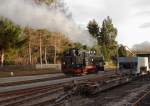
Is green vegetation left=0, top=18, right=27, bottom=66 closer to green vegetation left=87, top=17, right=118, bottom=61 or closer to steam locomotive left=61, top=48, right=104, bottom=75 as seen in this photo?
steam locomotive left=61, top=48, right=104, bottom=75

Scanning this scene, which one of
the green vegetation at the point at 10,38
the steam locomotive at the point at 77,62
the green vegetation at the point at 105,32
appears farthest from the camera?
the green vegetation at the point at 105,32

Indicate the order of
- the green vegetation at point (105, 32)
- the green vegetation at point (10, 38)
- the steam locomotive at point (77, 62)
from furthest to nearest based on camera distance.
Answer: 1. the green vegetation at point (105, 32)
2. the green vegetation at point (10, 38)
3. the steam locomotive at point (77, 62)

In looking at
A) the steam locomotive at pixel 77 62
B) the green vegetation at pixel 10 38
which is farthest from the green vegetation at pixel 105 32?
the steam locomotive at pixel 77 62

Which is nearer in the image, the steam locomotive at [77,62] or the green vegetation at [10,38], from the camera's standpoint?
the steam locomotive at [77,62]

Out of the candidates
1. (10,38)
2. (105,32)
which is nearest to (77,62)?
(10,38)

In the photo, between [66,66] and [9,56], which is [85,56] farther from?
[9,56]

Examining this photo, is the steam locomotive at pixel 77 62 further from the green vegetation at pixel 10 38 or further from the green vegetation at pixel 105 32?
the green vegetation at pixel 105 32

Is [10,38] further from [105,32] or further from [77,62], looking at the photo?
[105,32]

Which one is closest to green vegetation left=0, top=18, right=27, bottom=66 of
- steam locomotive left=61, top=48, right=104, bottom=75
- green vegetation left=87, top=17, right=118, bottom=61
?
steam locomotive left=61, top=48, right=104, bottom=75

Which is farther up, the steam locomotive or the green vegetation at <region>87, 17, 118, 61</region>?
the green vegetation at <region>87, 17, 118, 61</region>

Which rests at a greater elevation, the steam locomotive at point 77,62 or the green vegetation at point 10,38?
the green vegetation at point 10,38

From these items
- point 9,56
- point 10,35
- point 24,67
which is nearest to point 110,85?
point 10,35

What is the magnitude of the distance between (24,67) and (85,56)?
33.9 m

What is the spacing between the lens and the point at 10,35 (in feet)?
230
